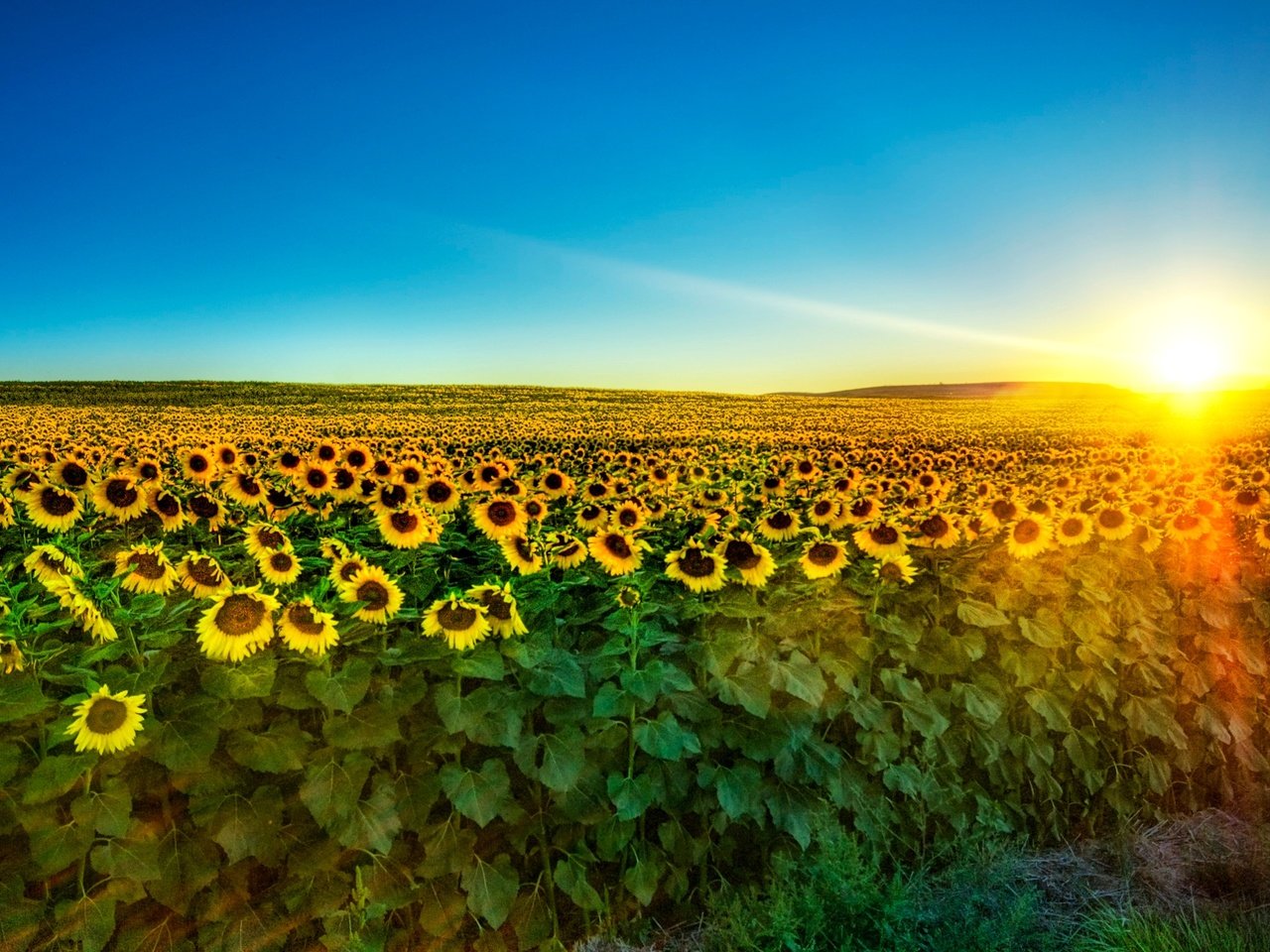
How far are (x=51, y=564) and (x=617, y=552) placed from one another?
90.6 inches

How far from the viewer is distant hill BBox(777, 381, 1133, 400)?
306 ft

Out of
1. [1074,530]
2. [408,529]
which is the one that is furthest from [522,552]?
[1074,530]

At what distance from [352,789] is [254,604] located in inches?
28.1

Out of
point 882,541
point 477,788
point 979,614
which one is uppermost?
point 882,541

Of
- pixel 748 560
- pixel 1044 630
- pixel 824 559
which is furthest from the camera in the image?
pixel 1044 630

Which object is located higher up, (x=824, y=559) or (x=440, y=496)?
(x=440, y=496)

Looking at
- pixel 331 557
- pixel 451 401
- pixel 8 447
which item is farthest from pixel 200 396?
pixel 331 557

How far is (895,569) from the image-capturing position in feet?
13.5

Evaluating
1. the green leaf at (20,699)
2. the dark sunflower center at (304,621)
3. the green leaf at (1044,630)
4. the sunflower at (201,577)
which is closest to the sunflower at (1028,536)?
the green leaf at (1044,630)

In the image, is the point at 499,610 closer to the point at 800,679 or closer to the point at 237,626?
the point at 237,626

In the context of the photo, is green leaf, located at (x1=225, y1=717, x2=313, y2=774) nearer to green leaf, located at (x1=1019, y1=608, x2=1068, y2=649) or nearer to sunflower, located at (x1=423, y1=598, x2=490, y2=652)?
sunflower, located at (x1=423, y1=598, x2=490, y2=652)

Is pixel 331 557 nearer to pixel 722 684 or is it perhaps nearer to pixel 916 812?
pixel 722 684

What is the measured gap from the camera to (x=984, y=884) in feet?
12.9

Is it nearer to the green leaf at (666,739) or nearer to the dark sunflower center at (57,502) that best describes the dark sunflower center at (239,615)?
the green leaf at (666,739)
